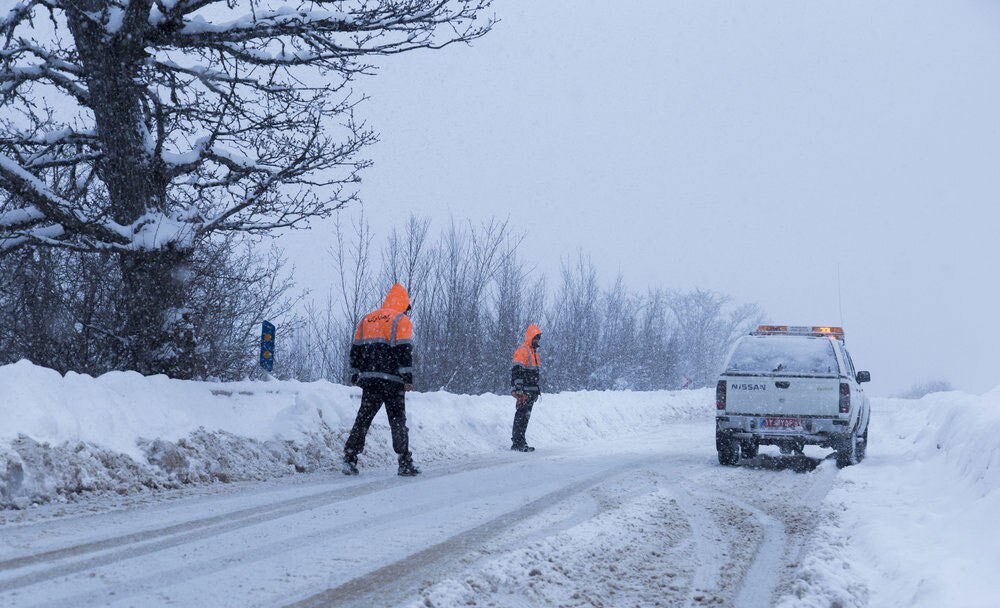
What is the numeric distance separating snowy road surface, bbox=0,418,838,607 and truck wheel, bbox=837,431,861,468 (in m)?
2.50

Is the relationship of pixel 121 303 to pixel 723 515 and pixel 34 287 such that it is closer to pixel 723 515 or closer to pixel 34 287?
pixel 34 287

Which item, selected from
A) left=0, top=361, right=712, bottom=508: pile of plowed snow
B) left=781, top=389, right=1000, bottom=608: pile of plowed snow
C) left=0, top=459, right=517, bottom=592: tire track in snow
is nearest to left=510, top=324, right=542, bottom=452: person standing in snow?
left=0, top=361, right=712, bottom=508: pile of plowed snow

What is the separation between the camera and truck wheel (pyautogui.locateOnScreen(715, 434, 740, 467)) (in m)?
12.4

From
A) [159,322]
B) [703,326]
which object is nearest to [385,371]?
[159,322]

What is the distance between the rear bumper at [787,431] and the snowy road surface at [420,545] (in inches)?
88.5

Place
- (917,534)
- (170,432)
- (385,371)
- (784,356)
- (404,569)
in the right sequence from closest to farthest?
(404,569)
(917,534)
(170,432)
(385,371)
(784,356)

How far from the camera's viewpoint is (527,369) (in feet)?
50.9

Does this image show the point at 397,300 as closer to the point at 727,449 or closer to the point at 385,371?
the point at 385,371

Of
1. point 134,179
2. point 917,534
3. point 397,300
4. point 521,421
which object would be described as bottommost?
point 917,534

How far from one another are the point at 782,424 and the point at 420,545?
25.2 feet

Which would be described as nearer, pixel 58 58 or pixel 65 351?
pixel 58 58

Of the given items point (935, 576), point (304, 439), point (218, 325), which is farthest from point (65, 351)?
point (935, 576)

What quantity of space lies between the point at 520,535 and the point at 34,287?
11317mm

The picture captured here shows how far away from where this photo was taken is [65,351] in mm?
14117
